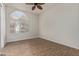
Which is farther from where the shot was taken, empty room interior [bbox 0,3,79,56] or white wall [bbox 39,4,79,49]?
white wall [bbox 39,4,79,49]

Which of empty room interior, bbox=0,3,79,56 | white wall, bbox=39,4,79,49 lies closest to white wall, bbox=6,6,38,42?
empty room interior, bbox=0,3,79,56

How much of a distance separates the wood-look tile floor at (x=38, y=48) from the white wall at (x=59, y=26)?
0.11 meters

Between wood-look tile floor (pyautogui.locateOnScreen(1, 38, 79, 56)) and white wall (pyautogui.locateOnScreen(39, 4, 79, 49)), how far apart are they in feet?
0.36

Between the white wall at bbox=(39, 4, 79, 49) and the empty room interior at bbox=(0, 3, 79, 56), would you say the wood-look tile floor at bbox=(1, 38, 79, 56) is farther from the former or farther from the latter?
the white wall at bbox=(39, 4, 79, 49)

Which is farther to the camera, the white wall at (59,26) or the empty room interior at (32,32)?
the white wall at (59,26)

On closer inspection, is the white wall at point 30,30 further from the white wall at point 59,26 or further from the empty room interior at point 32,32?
the white wall at point 59,26

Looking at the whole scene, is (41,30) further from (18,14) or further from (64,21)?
(64,21)

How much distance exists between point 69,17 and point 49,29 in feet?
2.35

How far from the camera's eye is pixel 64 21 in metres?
2.27

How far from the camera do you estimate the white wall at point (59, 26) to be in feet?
6.30

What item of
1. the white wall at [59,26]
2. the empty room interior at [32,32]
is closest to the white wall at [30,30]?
the empty room interior at [32,32]

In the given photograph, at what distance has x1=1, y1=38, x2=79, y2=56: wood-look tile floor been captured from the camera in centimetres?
183

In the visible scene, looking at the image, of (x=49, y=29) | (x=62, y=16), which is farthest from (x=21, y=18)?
(x=62, y=16)

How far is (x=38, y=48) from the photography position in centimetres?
207
